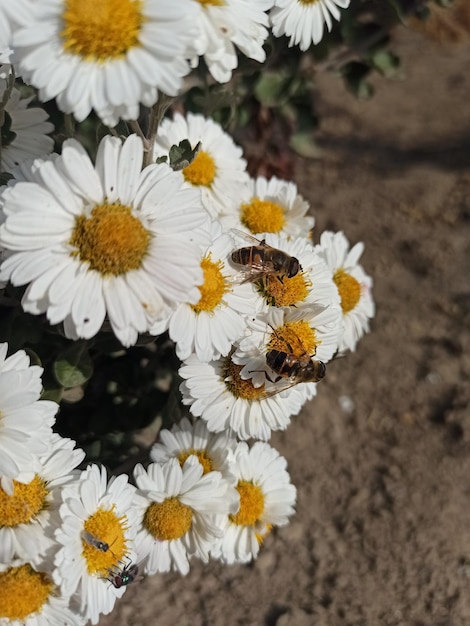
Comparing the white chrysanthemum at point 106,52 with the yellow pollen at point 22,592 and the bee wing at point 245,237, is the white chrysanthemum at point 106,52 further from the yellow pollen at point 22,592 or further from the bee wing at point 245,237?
the yellow pollen at point 22,592

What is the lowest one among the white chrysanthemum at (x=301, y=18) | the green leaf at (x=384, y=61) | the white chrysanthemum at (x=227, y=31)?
the green leaf at (x=384, y=61)

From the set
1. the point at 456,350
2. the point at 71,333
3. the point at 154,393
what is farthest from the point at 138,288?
the point at 456,350

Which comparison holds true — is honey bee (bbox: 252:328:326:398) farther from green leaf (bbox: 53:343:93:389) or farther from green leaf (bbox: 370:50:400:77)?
green leaf (bbox: 370:50:400:77)

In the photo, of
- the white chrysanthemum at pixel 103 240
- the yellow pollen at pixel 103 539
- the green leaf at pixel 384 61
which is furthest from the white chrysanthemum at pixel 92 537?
the green leaf at pixel 384 61

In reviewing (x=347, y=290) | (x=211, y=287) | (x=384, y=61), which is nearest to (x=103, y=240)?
(x=211, y=287)

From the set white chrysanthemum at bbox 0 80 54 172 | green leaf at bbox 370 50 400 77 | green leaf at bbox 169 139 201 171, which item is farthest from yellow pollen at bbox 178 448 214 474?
green leaf at bbox 370 50 400 77

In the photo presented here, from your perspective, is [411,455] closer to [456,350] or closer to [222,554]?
[456,350]
